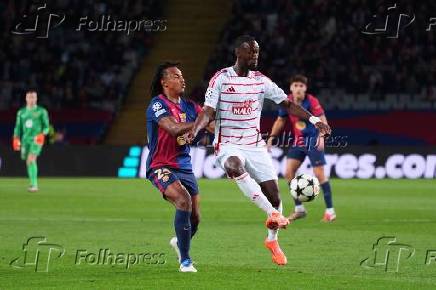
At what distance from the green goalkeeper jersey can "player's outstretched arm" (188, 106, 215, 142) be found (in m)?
14.2

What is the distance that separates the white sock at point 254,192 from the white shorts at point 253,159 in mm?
204

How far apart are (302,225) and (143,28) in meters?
23.6

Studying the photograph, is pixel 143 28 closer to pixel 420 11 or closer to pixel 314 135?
pixel 420 11

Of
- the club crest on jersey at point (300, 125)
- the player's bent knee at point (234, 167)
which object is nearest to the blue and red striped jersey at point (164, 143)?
the player's bent knee at point (234, 167)

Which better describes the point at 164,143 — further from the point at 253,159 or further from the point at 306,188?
the point at 306,188

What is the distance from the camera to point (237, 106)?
39.2 feet

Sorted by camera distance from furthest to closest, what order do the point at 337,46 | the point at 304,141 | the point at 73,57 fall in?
the point at 73,57 < the point at 337,46 < the point at 304,141

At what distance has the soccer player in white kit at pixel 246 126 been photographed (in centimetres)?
1179

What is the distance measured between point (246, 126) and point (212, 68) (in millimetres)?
25524

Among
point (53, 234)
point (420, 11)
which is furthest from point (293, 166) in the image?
point (420, 11)

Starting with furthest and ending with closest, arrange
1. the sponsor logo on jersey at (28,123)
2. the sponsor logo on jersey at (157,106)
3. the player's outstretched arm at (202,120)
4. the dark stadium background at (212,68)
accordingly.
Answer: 1. the dark stadium background at (212,68)
2. the sponsor logo on jersey at (28,123)
3. the sponsor logo on jersey at (157,106)
4. the player's outstretched arm at (202,120)

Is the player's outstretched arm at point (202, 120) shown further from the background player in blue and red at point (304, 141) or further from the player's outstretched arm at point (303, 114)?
the background player in blue and red at point (304, 141)

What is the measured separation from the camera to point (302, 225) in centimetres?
1697

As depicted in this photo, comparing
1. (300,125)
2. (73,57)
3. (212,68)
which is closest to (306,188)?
(300,125)
